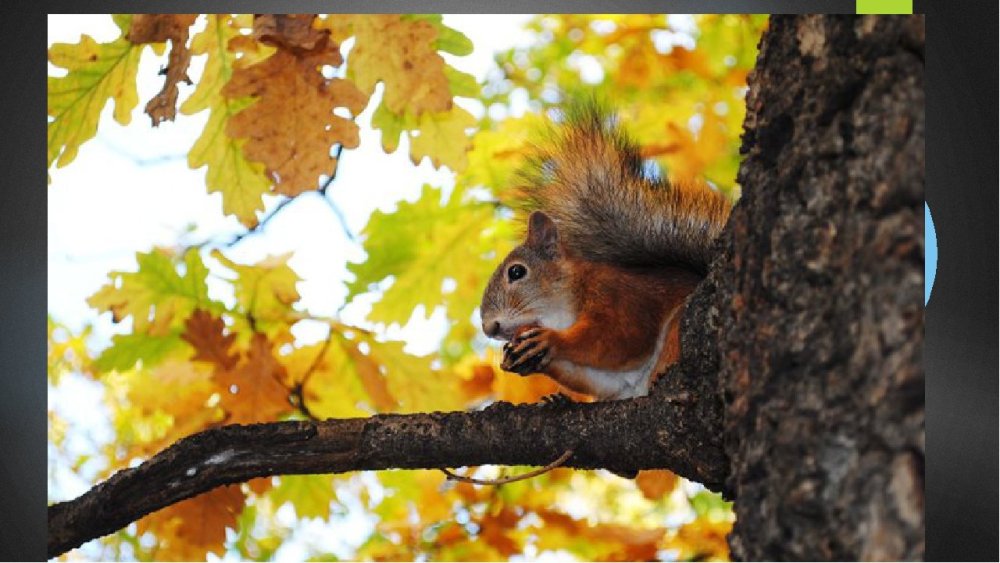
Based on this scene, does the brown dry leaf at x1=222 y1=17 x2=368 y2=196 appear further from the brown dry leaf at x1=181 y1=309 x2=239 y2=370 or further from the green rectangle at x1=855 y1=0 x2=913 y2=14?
the green rectangle at x1=855 y1=0 x2=913 y2=14

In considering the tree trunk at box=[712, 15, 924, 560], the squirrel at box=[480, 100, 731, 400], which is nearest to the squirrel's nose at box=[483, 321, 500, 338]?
the squirrel at box=[480, 100, 731, 400]

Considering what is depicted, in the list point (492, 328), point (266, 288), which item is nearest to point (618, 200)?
point (492, 328)

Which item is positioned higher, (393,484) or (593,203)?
(593,203)

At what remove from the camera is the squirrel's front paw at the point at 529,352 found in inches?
63.9

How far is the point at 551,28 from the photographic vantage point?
2.30m

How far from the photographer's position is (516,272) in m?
1.97

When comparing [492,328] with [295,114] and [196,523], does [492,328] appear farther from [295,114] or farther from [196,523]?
[196,523]

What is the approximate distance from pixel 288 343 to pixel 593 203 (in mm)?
725

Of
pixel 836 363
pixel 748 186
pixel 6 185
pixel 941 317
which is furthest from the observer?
pixel 6 185

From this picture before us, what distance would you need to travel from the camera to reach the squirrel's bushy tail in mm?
1887

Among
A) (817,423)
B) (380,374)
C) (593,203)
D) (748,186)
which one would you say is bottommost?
(817,423)

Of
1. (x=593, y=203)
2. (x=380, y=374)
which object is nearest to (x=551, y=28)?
(x=593, y=203)

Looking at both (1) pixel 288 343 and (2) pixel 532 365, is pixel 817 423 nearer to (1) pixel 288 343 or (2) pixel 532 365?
(2) pixel 532 365

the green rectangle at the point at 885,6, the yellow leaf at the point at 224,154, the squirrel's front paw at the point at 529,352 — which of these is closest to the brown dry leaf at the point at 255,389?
the yellow leaf at the point at 224,154
